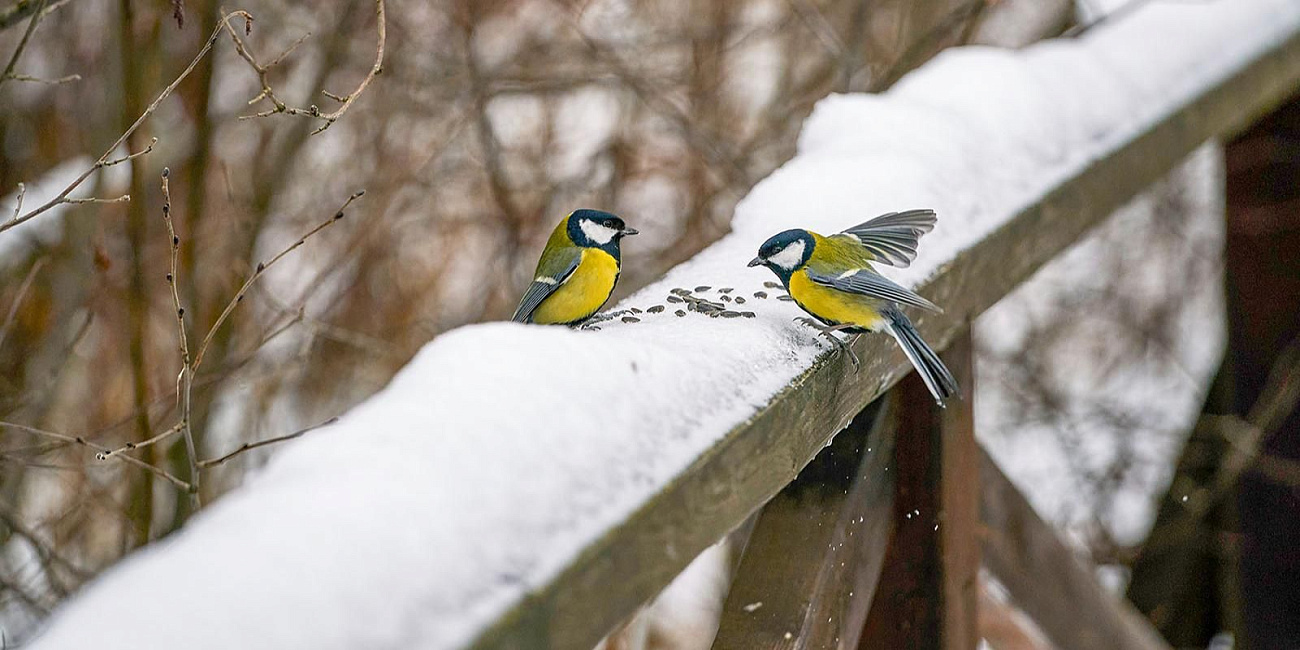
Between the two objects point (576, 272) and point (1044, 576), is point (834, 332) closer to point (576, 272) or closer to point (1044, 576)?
point (576, 272)

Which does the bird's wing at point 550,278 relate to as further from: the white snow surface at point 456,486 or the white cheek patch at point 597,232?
the white snow surface at point 456,486

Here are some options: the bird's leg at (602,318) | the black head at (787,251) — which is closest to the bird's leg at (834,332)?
the black head at (787,251)

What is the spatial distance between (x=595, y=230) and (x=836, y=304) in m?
0.90

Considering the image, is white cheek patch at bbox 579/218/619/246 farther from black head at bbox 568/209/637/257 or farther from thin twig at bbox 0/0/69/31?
thin twig at bbox 0/0/69/31

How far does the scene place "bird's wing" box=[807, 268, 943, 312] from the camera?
1.75 m

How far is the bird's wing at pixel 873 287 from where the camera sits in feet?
5.76

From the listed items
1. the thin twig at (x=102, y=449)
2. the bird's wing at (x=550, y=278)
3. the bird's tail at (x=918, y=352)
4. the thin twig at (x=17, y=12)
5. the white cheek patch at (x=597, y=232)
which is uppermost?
the thin twig at (x=17, y=12)

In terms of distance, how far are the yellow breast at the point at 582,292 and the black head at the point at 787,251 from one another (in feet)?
1.57

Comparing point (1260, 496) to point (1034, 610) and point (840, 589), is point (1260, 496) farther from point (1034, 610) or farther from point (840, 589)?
point (840, 589)

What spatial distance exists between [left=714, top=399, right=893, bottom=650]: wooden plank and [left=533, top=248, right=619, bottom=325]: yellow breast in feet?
2.02

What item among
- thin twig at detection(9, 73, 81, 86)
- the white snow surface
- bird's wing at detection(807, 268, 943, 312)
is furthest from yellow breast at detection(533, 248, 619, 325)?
thin twig at detection(9, 73, 81, 86)

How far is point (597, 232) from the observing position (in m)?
2.54

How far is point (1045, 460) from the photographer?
6.27 m

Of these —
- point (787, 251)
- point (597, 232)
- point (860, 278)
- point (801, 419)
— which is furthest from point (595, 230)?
point (801, 419)
